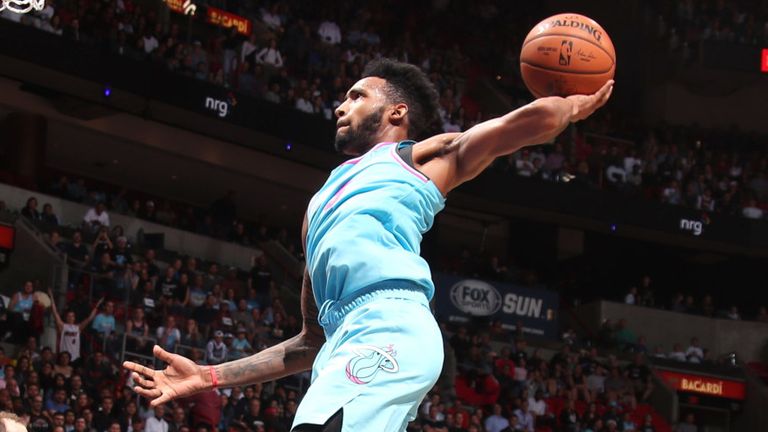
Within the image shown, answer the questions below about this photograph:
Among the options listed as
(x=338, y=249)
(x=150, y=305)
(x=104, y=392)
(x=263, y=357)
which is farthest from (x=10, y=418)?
(x=150, y=305)

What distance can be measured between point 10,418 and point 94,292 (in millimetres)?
11112

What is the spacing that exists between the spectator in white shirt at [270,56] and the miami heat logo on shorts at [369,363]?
19210 millimetres

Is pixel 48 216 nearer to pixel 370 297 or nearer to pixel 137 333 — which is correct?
pixel 137 333

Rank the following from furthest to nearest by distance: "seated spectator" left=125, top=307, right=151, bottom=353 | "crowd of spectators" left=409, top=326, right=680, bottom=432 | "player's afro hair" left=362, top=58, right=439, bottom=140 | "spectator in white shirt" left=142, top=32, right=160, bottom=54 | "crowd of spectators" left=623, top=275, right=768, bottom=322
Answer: "crowd of spectators" left=623, top=275, right=768, bottom=322 < "spectator in white shirt" left=142, top=32, right=160, bottom=54 < "crowd of spectators" left=409, top=326, right=680, bottom=432 < "seated spectator" left=125, top=307, right=151, bottom=353 < "player's afro hair" left=362, top=58, right=439, bottom=140

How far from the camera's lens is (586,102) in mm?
4168

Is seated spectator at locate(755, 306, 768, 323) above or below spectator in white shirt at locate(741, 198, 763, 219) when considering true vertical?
below

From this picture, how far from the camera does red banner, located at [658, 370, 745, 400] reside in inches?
926

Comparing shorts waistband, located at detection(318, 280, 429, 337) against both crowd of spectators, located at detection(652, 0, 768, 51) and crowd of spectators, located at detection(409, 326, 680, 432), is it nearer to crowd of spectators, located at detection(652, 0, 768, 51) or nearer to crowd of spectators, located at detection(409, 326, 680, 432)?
crowd of spectators, located at detection(409, 326, 680, 432)

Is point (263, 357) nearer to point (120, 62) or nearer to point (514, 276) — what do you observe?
point (120, 62)

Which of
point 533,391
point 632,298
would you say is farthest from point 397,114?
point 632,298

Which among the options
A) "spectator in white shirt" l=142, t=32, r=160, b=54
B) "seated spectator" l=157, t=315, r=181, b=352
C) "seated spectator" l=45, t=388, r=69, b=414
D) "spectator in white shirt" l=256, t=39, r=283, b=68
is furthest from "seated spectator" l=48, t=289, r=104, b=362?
"spectator in white shirt" l=256, t=39, r=283, b=68

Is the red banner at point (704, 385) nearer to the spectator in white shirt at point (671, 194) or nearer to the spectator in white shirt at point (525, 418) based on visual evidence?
the spectator in white shirt at point (671, 194)

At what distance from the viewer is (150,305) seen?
1648 centimetres

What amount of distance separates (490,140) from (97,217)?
15946 millimetres
